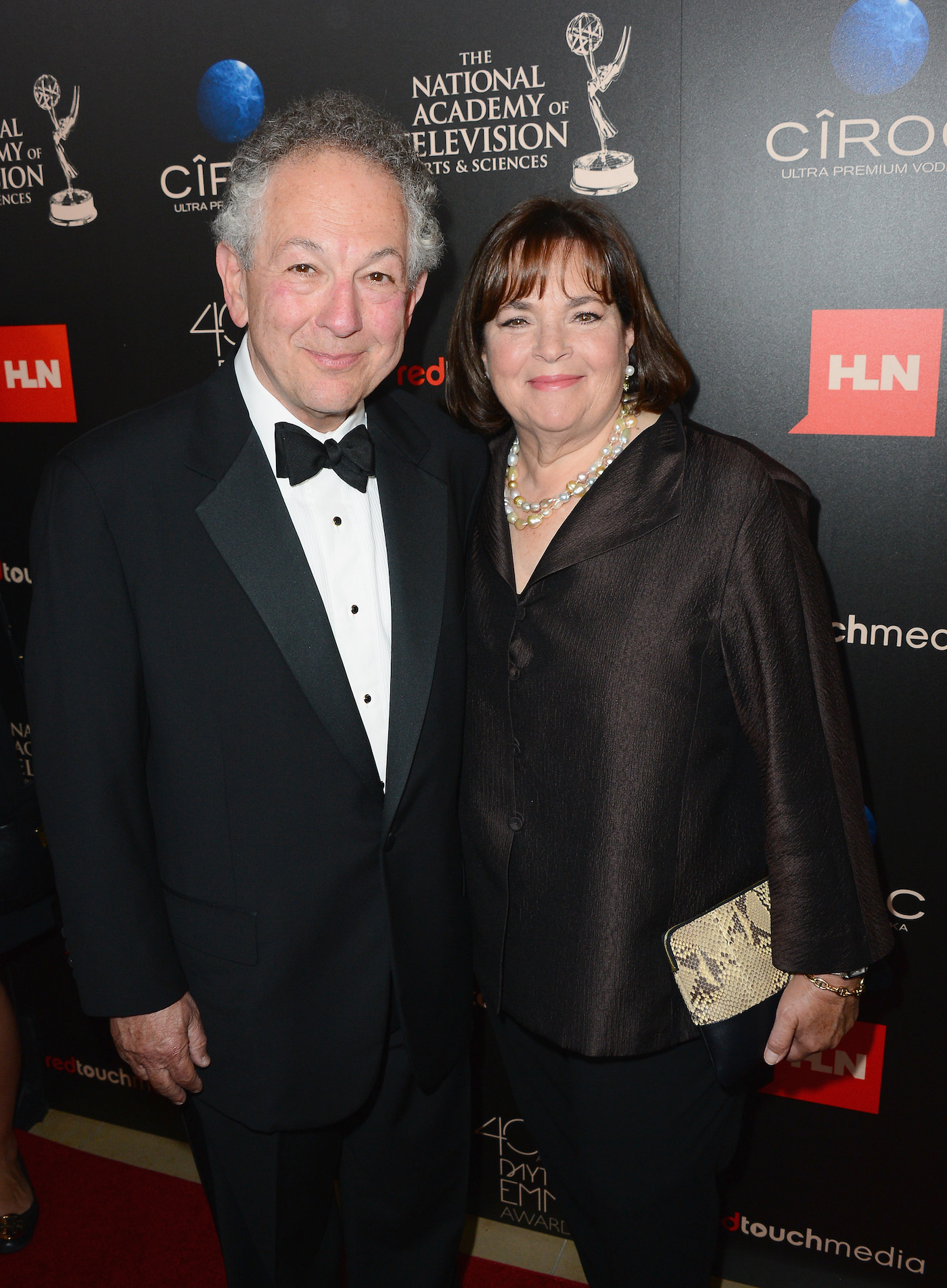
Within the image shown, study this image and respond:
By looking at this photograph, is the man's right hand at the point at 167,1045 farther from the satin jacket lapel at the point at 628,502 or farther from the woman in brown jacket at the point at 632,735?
the satin jacket lapel at the point at 628,502

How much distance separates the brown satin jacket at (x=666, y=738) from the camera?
151 centimetres

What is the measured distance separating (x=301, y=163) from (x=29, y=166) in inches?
52.6

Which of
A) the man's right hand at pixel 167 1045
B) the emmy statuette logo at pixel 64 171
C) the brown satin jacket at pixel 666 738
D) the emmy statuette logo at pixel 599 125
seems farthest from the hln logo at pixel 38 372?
the man's right hand at pixel 167 1045

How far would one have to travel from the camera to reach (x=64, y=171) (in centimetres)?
242

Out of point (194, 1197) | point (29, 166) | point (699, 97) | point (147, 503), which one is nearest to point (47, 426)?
point (29, 166)

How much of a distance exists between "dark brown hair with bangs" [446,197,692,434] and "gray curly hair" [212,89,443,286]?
0.44 ft

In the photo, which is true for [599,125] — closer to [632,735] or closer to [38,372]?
[632,735]

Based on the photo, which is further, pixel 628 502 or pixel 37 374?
pixel 37 374

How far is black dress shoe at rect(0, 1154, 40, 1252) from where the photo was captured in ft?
8.06

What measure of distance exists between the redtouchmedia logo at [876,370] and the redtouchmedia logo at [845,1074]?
1296mm

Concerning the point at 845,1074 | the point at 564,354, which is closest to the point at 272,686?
the point at 564,354

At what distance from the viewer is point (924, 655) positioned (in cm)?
204

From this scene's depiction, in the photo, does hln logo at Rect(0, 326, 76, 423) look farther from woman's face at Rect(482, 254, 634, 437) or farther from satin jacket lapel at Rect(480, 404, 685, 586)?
satin jacket lapel at Rect(480, 404, 685, 586)

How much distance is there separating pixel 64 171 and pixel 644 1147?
2457mm
